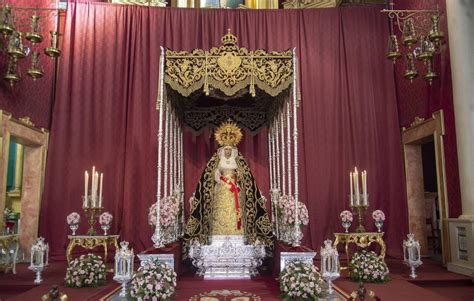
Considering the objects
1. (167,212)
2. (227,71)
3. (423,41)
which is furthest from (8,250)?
(423,41)

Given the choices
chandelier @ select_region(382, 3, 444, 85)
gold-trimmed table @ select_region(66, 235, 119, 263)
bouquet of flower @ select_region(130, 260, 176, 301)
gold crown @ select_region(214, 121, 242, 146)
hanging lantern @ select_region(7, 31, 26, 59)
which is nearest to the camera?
bouquet of flower @ select_region(130, 260, 176, 301)

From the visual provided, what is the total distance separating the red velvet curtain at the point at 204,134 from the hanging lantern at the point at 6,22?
87.2 inches

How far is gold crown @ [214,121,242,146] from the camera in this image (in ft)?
26.9

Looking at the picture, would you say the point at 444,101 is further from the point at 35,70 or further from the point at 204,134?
the point at 35,70

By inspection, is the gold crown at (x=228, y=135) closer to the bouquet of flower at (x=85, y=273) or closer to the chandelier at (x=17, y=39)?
the bouquet of flower at (x=85, y=273)

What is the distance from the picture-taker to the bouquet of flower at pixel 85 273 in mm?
6234

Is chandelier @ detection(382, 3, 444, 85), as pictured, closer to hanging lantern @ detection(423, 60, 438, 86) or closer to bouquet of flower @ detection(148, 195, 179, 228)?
hanging lantern @ detection(423, 60, 438, 86)

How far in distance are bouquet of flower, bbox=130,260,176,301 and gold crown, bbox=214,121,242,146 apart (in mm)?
3264

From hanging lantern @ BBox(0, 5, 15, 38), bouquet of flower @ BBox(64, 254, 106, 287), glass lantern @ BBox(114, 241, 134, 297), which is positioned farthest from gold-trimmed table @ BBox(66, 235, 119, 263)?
hanging lantern @ BBox(0, 5, 15, 38)

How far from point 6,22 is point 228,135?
4.12m

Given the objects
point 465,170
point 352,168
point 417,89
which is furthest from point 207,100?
point 465,170

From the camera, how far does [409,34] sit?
7539mm

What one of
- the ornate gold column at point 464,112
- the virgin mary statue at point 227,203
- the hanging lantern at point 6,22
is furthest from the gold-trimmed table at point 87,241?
the ornate gold column at point 464,112

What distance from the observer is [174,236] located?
7.50 metres
